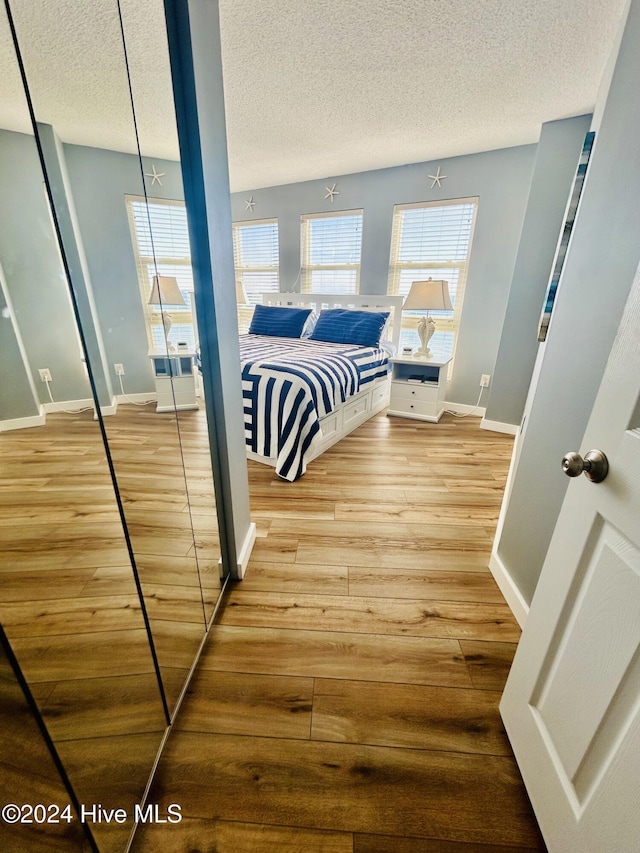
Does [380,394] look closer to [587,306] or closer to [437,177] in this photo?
[437,177]

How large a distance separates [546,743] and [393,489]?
62.2 inches

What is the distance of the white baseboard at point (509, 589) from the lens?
4.47 feet

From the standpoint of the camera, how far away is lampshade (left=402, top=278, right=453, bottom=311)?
3355 mm

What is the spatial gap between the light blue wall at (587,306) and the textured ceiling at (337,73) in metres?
Result: 1.00

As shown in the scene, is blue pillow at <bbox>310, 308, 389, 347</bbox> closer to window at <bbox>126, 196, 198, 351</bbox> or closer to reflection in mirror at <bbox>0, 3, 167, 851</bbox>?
window at <bbox>126, 196, 198, 351</bbox>

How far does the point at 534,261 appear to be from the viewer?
116 inches

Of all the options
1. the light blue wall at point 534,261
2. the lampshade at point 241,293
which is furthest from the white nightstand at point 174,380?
the lampshade at point 241,293

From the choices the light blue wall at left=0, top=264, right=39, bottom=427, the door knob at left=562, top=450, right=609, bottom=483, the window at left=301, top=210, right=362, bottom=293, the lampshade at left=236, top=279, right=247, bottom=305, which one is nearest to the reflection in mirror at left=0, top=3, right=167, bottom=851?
the light blue wall at left=0, top=264, right=39, bottom=427

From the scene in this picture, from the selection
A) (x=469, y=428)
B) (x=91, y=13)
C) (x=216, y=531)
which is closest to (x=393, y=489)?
(x=216, y=531)

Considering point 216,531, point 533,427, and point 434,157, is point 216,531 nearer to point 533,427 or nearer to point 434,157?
point 533,427

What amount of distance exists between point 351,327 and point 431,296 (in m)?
0.85

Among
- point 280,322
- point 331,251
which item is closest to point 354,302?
point 331,251

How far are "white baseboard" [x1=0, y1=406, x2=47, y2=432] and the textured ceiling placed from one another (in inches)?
16.9

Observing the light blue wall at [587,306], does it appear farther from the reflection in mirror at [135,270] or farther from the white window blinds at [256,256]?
the white window blinds at [256,256]
